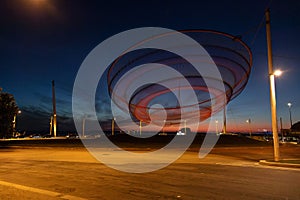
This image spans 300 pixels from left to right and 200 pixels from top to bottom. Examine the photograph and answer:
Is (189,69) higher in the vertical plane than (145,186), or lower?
higher

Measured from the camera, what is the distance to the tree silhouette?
4034 centimetres

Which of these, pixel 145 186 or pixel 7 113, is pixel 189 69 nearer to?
pixel 145 186

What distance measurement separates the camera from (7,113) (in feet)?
133

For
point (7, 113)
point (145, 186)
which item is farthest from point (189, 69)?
point (7, 113)

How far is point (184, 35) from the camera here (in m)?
18.2

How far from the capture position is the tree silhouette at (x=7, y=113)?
40344 mm

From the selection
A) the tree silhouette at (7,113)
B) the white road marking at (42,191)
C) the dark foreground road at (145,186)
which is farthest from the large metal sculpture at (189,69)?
the tree silhouette at (7,113)

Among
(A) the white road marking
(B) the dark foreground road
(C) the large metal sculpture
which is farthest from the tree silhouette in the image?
(A) the white road marking

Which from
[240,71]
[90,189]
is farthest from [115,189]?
[240,71]

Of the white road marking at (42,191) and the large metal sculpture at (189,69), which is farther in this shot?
the large metal sculpture at (189,69)

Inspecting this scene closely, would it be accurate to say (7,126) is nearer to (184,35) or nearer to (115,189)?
(184,35)

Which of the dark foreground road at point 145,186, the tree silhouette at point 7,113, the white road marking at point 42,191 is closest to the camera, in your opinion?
the white road marking at point 42,191

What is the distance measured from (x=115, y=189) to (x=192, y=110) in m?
25.0

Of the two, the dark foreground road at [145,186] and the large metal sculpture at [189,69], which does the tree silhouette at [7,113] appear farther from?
the dark foreground road at [145,186]
